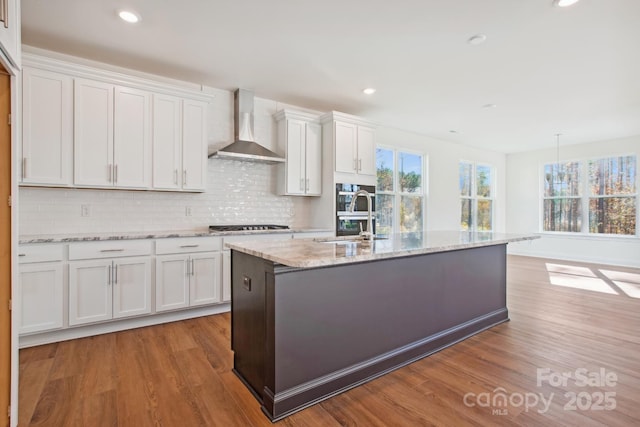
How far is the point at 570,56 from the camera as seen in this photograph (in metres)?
3.22

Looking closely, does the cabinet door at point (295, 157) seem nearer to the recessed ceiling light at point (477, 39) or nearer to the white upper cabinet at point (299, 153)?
the white upper cabinet at point (299, 153)

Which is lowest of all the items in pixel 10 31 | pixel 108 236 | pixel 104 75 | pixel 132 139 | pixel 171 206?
pixel 108 236

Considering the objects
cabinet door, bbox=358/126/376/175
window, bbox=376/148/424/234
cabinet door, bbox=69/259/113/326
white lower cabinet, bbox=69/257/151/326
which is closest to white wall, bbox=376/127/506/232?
window, bbox=376/148/424/234

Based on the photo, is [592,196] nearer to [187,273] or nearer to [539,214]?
[539,214]

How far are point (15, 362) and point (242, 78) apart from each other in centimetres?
328

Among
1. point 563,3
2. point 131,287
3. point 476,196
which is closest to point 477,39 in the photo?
point 563,3

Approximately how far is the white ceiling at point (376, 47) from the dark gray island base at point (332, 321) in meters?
1.95

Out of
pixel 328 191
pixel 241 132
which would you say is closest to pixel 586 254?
pixel 328 191

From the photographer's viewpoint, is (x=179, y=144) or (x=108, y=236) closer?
(x=108, y=236)

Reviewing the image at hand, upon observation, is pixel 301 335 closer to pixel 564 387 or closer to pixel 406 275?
pixel 406 275

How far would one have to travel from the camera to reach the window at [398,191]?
19.6 feet

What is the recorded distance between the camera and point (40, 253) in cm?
271

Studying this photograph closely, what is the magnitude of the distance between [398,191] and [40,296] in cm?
532

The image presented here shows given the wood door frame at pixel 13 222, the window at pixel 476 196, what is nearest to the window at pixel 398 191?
the window at pixel 476 196
